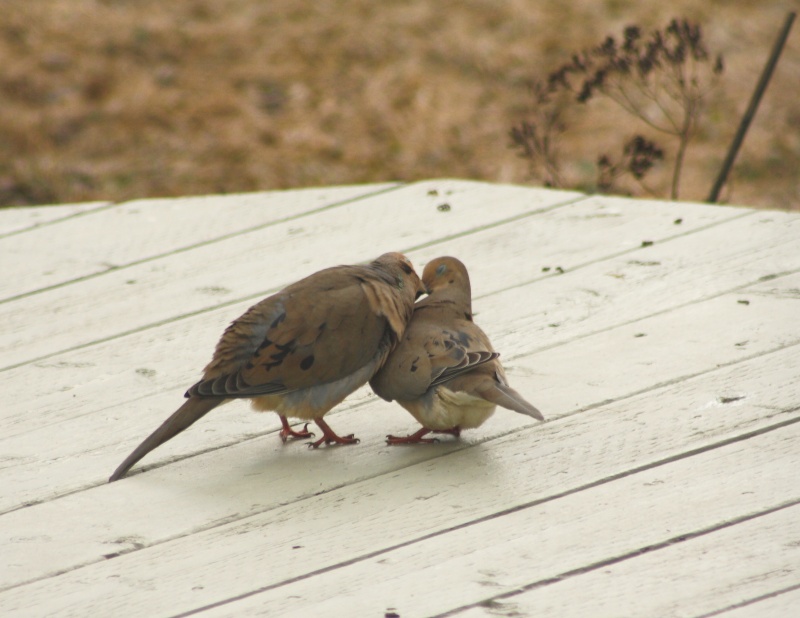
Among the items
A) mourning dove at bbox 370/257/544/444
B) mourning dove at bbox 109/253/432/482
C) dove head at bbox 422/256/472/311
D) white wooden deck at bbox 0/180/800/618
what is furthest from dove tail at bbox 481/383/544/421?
dove head at bbox 422/256/472/311

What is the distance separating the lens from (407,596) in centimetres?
190

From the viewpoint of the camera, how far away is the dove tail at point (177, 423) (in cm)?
240

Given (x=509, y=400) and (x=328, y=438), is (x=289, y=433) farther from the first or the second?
(x=509, y=400)

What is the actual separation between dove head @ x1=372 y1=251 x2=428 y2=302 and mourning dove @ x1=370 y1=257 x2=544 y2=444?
0.40 ft

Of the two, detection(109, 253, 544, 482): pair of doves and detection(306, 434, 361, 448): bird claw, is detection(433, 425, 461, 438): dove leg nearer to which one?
detection(109, 253, 544, 482): pair of doves

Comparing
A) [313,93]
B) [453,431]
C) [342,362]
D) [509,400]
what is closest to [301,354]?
[342,362]

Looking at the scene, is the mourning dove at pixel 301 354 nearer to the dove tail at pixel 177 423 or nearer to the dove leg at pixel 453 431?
the dove tail at pixel 177 423

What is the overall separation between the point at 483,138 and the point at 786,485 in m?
5.66

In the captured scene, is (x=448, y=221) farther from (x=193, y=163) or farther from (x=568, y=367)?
(x=193, y=163)

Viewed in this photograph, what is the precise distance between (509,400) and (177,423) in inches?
24.4

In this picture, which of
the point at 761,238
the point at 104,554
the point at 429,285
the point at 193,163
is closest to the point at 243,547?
the point at 104,554

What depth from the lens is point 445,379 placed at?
2395mm

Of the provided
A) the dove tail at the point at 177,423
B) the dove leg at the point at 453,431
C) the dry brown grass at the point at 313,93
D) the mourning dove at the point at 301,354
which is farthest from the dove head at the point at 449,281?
the dry brown grass at the point at 313,93

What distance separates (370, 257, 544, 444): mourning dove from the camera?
2361mm
